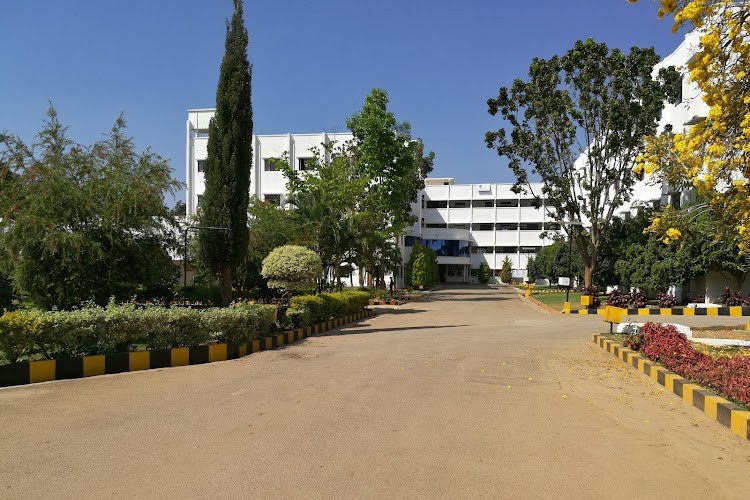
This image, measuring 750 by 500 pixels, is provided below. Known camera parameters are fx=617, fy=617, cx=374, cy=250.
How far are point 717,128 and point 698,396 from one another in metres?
4.73

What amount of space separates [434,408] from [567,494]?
278 centimetres

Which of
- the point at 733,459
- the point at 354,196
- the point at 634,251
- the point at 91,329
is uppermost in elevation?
the point at 354,196

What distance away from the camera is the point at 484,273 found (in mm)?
73375

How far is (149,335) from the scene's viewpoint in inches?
413

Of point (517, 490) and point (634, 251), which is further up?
Answer: point (634, 251)

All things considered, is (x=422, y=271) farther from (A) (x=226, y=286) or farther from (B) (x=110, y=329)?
(B) (x=110, y=329)

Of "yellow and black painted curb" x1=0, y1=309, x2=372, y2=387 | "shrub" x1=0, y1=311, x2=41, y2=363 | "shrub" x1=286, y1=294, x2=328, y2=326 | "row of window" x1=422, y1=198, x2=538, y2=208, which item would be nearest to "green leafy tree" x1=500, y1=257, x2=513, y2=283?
"row of window" x1=422, y1=198, x2=538, y2=208

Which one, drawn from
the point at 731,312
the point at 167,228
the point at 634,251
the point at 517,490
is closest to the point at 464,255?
the point at 634,251

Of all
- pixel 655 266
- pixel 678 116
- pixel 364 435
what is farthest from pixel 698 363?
pixel 678 116

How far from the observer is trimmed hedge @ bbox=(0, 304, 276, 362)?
9025 mm

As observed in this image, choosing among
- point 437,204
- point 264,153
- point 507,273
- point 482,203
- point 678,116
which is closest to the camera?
point 678,116

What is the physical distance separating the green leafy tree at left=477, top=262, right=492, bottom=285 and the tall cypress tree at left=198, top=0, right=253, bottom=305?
60139mm

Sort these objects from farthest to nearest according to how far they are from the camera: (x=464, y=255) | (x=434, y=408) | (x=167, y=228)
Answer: (x=464, y=255)
(x=167, y=228)
(x=434, y=408)

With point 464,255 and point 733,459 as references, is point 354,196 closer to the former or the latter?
point 733,459
